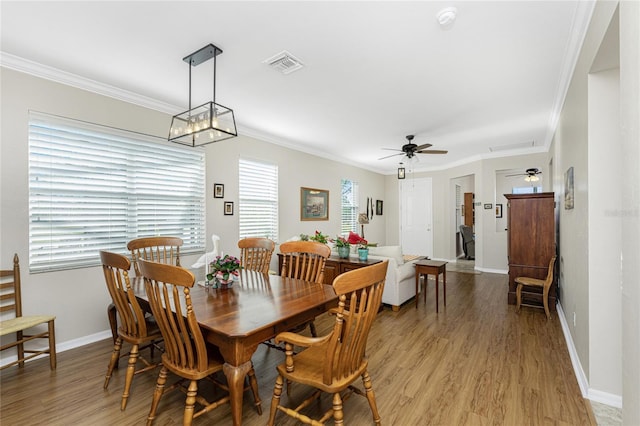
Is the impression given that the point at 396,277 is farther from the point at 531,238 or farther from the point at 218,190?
the point at 218,190

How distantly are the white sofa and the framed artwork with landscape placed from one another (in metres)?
1.91

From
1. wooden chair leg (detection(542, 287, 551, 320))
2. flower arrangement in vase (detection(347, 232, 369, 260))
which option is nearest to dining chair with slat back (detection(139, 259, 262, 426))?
flower arrangement in vase (detection(347, 232, 369, 260))

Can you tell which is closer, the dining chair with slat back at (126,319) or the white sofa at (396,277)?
the dining chair with slat back at (126,319)

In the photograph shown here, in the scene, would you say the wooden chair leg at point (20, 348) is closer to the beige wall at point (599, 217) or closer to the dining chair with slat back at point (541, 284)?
the beige wall at point (599, 217)

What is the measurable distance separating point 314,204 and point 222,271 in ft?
12.9

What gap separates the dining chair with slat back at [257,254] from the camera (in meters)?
3.08

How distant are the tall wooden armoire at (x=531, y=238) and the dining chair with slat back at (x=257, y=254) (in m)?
3.43

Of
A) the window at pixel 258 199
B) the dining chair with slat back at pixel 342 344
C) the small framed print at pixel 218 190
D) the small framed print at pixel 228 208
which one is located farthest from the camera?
the window at pixel 258 199

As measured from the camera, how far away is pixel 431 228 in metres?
8.21

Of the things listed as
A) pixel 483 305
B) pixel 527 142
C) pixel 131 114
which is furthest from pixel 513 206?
pixel 131 114

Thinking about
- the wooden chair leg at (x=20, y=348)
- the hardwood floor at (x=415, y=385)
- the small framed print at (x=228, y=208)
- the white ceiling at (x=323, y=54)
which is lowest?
the hardwood floor at (x=415, y=385)

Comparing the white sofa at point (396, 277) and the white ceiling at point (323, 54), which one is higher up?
the white ceiling at point (323, 54)

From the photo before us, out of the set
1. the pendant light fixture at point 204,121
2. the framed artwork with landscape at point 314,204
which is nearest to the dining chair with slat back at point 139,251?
the pendant light fixture at point 204,121

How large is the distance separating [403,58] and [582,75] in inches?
54.4
